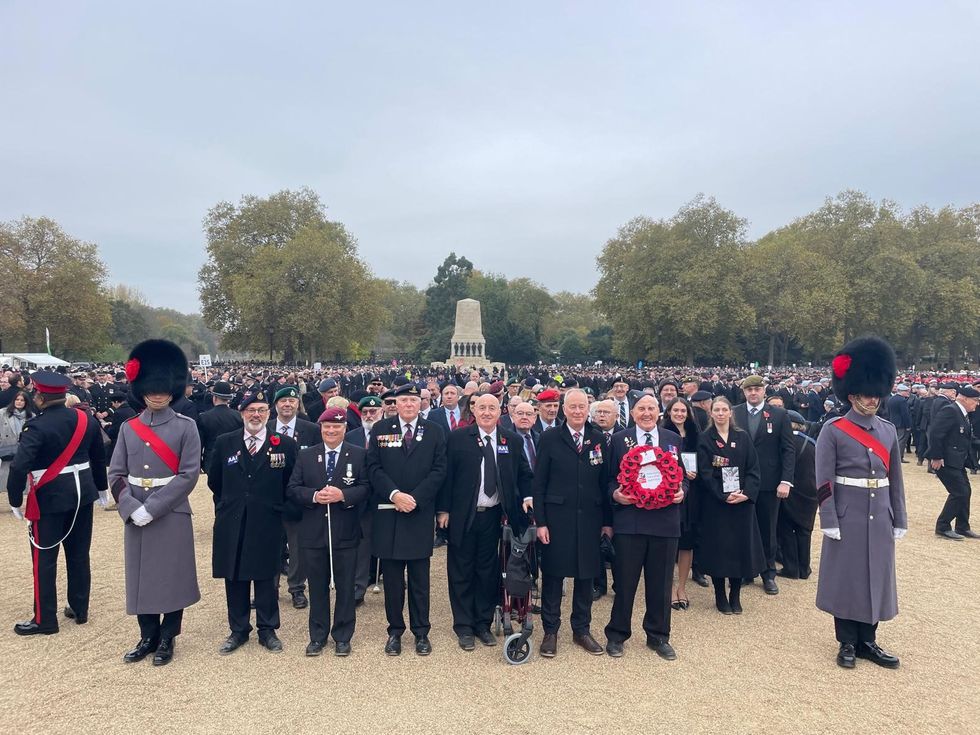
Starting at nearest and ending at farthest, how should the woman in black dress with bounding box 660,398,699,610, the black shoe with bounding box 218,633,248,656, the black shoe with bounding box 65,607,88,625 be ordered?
the black shoe with bounding box 218,633,248,656 < the black shoe with bounding box 65,607,88,625 < the woman in black dress with bounding box 660,398,699,610

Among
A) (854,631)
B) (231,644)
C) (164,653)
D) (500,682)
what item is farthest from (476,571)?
(854,631)

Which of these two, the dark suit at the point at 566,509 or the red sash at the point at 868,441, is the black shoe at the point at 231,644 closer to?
the dark suit at the point at 566,509

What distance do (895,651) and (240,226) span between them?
5668cm

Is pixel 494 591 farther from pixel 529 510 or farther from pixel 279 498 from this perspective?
pixel 279 498

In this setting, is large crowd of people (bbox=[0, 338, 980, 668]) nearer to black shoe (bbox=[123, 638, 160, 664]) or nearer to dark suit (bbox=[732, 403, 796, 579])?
black shoe (bbox=[123, 638, 160, 664])

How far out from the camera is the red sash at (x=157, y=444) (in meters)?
5.16

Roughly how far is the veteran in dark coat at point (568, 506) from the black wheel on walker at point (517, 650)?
0.18 metres

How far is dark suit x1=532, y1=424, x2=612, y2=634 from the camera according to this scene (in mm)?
5293

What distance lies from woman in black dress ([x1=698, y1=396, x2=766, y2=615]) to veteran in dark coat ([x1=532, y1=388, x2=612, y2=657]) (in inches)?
61.1

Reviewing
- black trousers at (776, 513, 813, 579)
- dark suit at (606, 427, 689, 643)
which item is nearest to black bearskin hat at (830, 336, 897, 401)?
dark suit at (606, 427, 689, 643)

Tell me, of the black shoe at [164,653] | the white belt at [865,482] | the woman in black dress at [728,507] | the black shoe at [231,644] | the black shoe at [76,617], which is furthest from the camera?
the woman in black dress at [728,507]

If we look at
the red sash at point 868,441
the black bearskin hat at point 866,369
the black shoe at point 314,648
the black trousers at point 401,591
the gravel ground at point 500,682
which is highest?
the black bearskin hat at point 866,369

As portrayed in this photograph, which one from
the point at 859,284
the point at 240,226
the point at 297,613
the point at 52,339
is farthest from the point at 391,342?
the point at 297,613

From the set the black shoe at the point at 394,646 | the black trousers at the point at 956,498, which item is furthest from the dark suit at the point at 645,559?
the black trousers at the point at 956,498
